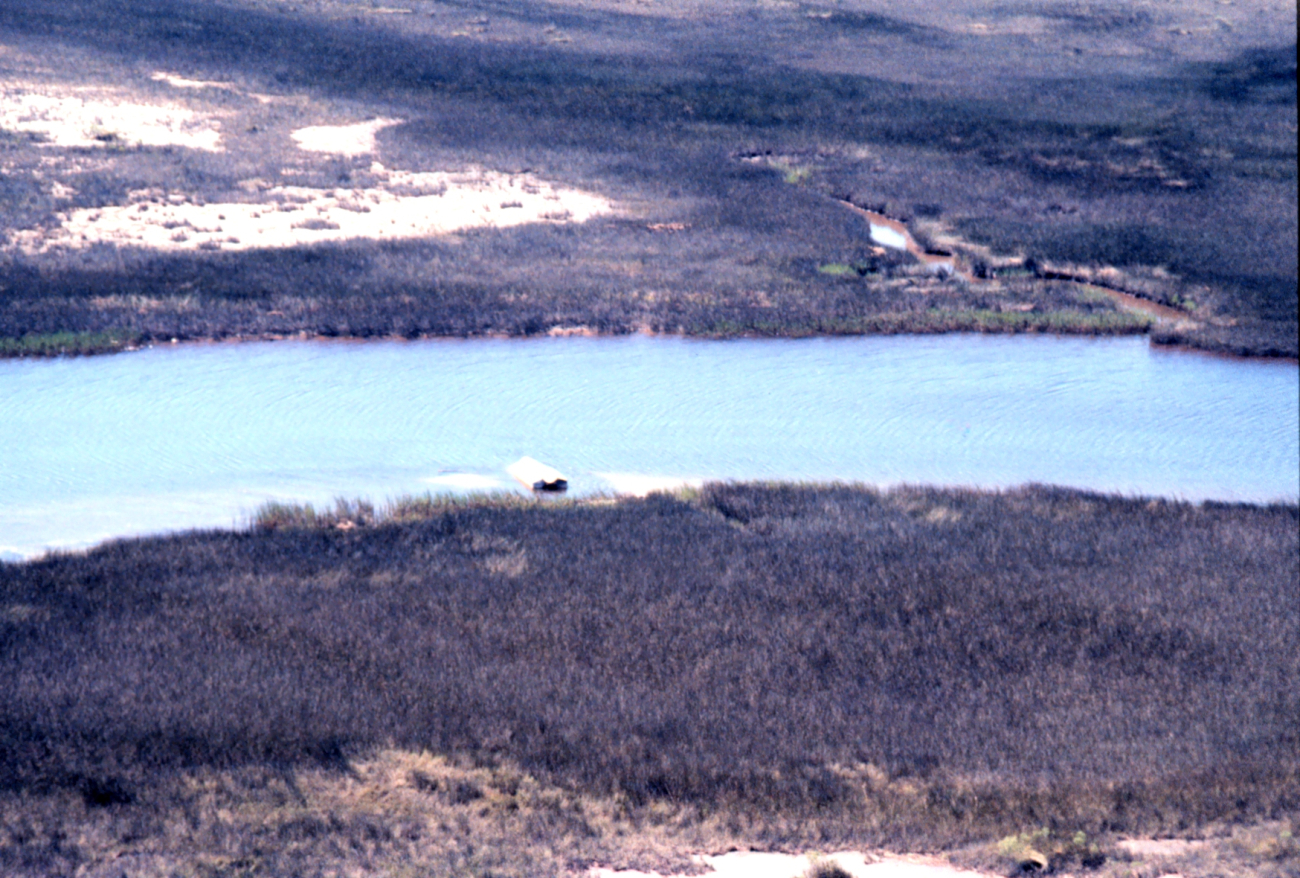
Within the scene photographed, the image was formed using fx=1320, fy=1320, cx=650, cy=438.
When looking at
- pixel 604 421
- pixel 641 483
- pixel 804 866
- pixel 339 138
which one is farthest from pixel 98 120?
pixel 804 866

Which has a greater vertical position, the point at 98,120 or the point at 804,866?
the point at 98,120

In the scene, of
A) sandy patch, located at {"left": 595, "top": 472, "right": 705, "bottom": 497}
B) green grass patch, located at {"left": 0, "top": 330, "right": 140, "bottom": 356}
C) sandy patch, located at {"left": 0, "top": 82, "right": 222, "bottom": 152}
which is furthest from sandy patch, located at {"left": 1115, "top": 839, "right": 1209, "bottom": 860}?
sandy patch, located at {"left": 0, "top": 82, "right": 222, "bottom": 152}

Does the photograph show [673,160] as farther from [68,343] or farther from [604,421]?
[68,343]

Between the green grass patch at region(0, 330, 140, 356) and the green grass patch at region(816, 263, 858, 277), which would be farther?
the green grass patch at region(816, 263, 858, 277)

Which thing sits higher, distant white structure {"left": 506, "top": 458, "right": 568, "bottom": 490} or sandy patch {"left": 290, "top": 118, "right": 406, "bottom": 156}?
sandy patch {"left": 290, "top": 118, "right": 406, "bottom": 156}

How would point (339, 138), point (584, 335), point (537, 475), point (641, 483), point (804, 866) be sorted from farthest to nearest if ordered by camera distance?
point (339, 138), point (584, 335), point (641, 483), point (537, 475), point (804, 866)

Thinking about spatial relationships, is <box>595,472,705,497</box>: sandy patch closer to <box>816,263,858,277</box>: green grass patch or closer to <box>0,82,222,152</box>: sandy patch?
<box>816,263,858,277</box>: green grass patch
